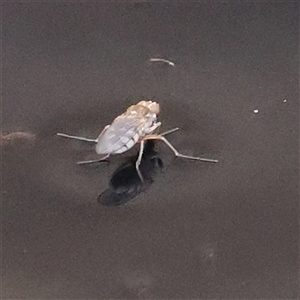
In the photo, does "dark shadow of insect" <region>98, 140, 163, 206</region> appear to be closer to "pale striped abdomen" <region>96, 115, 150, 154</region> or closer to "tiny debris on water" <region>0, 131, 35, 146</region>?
"pale striped abdomen" <region>96, 115, 150, 154</region>

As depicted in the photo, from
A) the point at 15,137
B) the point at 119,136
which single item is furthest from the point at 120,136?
the point at 15,137

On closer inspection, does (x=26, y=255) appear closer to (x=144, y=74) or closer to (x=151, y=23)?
(x=144, y=74)

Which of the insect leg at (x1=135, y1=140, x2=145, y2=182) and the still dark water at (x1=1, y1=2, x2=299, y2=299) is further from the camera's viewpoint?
the insect leg at (x1=135, y1=140, x2=145, y2=182)

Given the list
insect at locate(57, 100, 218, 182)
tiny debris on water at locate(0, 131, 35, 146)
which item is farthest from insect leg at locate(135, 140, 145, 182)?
tiny debris on water at locate(0, 131, 35, 146)

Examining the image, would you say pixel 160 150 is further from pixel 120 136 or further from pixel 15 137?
pixel 15 137

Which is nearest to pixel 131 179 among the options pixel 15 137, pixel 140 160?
pixel 140 160
